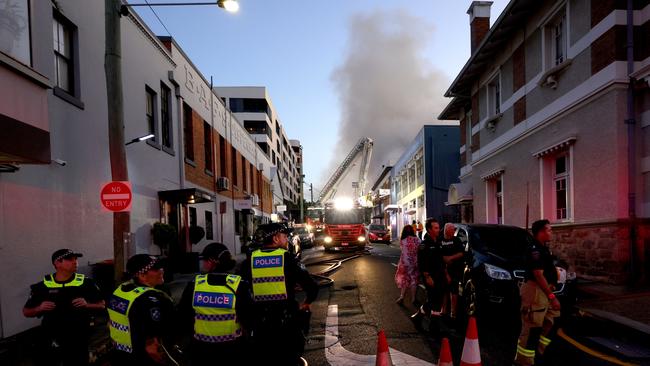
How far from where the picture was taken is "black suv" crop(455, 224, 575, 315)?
21.6 ft

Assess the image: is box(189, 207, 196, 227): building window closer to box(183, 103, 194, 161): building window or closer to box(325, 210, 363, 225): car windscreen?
box(183, 103, 194, 161): building window

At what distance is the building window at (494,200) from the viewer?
55.0 feet

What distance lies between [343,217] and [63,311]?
777 inches

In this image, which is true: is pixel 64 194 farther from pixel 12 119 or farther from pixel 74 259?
pixel 74 259

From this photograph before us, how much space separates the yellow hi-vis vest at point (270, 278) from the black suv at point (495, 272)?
4278 millimetres

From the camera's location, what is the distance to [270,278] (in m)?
3.81

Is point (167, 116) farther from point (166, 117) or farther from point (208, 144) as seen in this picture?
point (208, 144)

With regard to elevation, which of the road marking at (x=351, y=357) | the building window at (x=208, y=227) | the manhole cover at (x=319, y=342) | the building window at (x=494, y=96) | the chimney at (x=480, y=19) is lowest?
the manhole cover at (x=319, y=342)

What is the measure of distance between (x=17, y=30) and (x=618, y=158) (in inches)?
468

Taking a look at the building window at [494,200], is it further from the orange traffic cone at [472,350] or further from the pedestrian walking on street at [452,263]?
the orange traffic cone at [472,350]

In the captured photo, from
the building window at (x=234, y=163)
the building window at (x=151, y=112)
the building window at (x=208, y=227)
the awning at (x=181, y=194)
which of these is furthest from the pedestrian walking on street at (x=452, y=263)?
the building window at (x=234, y=163)

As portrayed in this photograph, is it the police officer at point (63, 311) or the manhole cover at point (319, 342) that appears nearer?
the police officer at point (63, 311)

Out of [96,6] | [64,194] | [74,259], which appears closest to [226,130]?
[96,6]

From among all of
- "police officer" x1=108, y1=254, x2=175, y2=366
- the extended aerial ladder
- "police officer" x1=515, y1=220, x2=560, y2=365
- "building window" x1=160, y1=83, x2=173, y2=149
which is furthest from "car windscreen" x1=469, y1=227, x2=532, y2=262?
the extended aerial ladder
